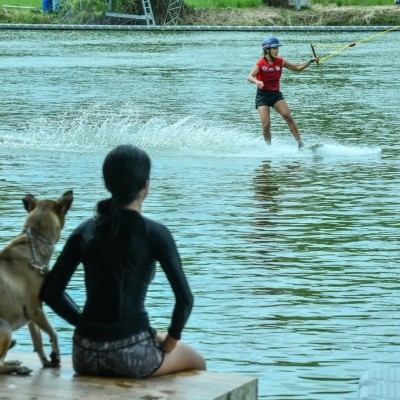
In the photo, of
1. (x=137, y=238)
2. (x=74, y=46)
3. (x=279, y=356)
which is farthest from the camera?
(x=74, y=46)

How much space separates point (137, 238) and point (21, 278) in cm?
63

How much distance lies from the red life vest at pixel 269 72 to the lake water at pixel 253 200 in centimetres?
97

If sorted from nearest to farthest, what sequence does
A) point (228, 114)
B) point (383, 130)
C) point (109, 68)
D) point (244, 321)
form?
point (244, 321)
point (383, 130)
point (228, 114)
point (109, 68)

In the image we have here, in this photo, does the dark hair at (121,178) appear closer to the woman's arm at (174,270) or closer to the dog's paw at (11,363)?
the woman's arm at (174,270)

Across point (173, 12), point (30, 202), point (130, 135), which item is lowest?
point (130, 135)

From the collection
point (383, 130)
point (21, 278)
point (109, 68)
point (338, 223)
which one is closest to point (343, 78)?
point (109, 68)

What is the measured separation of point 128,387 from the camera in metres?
4.83

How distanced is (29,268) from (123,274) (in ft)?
1.79

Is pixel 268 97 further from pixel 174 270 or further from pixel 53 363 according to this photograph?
pixel 174 270

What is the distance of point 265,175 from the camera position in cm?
1430

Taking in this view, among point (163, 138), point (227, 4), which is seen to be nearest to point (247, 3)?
point (227, 4)

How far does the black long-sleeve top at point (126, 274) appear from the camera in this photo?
4.82 metres

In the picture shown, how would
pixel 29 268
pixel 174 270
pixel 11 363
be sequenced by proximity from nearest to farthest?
pixel 174 270 → pixel 29 268 → pixel 11 363

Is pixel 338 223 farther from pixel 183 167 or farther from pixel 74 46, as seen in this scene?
pixel 74 46
